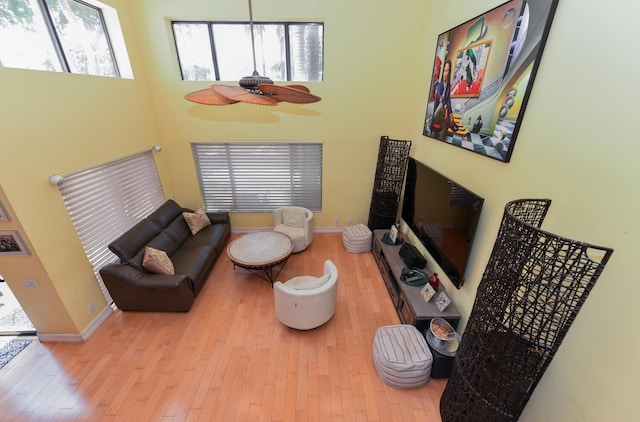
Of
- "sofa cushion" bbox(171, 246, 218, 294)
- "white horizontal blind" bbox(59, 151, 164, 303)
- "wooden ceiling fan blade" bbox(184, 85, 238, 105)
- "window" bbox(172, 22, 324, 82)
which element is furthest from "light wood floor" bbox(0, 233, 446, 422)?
"window" bbox(172, 22, 324, 82)

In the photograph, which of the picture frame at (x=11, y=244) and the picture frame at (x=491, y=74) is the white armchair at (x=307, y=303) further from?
the picture frame at (x=11, y=244)

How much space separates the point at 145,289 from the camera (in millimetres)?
3018

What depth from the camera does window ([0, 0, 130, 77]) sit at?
2357mm

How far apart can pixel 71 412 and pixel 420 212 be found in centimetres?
403

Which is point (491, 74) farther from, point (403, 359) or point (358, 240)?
point (358, 240)

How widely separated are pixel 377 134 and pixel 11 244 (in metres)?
4.65

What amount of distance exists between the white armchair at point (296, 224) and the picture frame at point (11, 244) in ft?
9.71

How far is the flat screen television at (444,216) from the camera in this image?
2340 millimetres

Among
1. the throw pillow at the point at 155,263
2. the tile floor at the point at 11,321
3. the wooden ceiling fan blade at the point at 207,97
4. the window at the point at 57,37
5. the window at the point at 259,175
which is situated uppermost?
the window at the point at 57,37

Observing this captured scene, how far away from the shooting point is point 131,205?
3.74 m

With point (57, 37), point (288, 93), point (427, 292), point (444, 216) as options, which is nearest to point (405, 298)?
point (427, 292)

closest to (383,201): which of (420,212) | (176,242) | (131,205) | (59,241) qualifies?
(420,212)

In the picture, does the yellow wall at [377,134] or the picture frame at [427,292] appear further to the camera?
the picture frame at [427,292]

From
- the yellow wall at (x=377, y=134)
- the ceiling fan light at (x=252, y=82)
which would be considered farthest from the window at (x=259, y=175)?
the ceiling fan light at (x=252, y=82)
